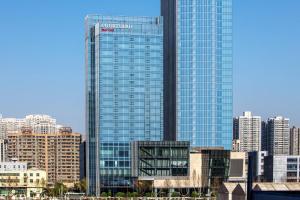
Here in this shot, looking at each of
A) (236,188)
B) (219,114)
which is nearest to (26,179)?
(219,114)

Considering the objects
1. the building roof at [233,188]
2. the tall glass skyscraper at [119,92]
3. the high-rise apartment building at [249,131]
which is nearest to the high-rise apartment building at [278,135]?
the high-rise apartment building at [249,131]

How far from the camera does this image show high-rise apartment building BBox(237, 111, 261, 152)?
140875 mm

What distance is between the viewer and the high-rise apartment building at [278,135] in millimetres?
137000

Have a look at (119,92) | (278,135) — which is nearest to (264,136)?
(278,135)

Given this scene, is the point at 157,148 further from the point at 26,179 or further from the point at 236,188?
the point at 236,188

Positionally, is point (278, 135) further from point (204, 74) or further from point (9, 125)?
point (9, 125)

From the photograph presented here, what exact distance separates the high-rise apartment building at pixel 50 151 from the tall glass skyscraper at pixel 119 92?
132 ft

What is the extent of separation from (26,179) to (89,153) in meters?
17.5

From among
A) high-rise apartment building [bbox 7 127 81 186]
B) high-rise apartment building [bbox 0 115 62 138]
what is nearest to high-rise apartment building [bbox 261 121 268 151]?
high-rise apartment building [bbox 7 127 81 186]

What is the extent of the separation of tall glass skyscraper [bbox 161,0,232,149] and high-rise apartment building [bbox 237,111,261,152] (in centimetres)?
4952

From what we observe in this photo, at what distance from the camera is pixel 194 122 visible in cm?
9238

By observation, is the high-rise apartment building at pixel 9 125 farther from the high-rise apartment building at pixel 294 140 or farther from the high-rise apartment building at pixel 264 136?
the high-rise apartment building at pixel 294 140

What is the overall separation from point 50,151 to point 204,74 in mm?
47355

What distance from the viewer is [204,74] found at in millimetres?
92375
